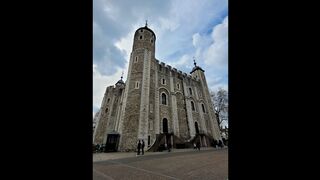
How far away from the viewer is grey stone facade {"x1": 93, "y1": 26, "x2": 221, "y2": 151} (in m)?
18.0

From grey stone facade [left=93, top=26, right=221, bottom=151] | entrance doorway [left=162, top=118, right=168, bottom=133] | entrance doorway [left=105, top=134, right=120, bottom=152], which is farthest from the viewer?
entrance doorway [left=162, top=118, right=168, bottom=133]

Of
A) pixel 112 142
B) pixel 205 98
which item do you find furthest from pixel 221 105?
pixel 112 142

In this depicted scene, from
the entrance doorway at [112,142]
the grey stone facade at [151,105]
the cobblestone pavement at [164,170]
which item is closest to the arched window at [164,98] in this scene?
the grey stone facade at [151,105]

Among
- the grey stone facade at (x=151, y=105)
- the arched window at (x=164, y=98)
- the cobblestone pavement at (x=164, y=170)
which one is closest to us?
the cobblestone pavement at (x=164, y=170)

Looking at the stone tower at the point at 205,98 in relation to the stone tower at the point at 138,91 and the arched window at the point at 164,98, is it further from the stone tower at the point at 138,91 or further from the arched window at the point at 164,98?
the stone tower at the point at 138,91

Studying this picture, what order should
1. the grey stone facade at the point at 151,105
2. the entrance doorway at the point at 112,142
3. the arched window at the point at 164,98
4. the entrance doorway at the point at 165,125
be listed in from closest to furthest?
the entrance doorway at the point at 112,142 → the grey stone facade at the point at 151,105 → the entrance doorway at the point at 165,125 → the arched window at the point at 164,98

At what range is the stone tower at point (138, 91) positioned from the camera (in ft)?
56.8

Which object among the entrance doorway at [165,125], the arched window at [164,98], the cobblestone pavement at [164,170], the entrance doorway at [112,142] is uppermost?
the arched window at [164,98]

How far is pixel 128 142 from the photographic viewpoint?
17078 mm

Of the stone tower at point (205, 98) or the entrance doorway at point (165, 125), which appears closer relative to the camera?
the entrance doorway at point (165, 125)

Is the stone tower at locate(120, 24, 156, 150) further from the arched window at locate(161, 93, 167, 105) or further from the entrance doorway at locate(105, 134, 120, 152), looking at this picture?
the arched window at locate(161, 93, 167, 105)

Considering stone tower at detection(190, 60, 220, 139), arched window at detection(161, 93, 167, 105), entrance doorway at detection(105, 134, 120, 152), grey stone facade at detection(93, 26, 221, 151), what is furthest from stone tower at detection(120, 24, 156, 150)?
stone tower at detection(190, 60, 220, 139)

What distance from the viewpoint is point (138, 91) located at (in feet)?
63.7

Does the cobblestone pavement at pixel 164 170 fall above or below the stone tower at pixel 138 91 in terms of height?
below
